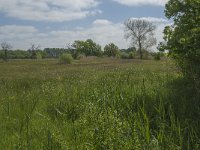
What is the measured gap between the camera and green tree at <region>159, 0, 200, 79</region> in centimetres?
882

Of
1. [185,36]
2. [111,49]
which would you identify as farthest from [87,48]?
[185,36]

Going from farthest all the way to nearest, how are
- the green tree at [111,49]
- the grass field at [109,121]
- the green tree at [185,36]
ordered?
the green tree at [111,49], the green tree at [185,36], the grass field at [109,121]

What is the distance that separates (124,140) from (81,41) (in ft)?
443

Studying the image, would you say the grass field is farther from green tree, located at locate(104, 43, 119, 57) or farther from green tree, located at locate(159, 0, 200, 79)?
green tree, located at locate(104, 43, 119, 57)

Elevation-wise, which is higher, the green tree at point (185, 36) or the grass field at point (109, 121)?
the green tree at point (185, 36)

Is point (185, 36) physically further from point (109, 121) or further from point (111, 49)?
point (111, 49)

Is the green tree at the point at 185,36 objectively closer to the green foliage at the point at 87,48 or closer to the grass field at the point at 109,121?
the grass field at the point at 109,121

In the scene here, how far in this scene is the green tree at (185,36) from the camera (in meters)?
8.82

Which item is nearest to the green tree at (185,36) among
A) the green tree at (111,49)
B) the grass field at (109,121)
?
the grass field at (109,121)

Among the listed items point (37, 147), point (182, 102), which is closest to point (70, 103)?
point (182, 102)

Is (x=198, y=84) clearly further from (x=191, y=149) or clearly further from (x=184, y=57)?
(x=191, y=149)

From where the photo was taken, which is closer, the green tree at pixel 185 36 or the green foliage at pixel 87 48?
the green tree at pixel 185 36

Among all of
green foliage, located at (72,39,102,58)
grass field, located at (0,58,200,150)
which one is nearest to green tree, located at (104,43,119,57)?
green foliage, located at (72,39,102,58)

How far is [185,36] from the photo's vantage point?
29.8ft
